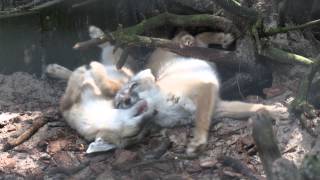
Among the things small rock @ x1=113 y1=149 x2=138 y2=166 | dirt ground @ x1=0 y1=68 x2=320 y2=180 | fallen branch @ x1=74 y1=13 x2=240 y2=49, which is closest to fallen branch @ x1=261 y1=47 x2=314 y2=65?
dirt ground @ x1=0 y1=68 x2=320 y2=180

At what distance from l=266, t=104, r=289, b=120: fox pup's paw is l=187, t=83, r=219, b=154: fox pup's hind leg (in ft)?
1.12

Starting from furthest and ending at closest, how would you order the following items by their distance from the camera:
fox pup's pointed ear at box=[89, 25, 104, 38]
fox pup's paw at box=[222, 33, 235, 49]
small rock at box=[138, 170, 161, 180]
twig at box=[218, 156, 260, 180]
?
fox pup's pointed ear at box=[89, 25, 104, 38], fox pup's paw at box=[222, 33, 235, 49], small rock at box=[138, 170, 161, 180], twig at box=[218, 156, 260, 180]

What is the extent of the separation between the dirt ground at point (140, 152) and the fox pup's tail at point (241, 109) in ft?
0.17

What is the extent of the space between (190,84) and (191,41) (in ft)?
1.61

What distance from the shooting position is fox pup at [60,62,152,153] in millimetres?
3510

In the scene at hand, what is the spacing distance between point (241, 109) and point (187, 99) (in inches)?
13.1

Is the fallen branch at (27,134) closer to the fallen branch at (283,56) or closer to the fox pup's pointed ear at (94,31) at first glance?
the fox pup's pointed ear at (94,31)

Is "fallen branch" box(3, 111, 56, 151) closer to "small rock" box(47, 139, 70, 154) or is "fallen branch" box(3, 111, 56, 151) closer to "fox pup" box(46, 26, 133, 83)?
"small rock" box(47, 139, 70, 154)

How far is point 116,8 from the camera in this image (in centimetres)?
427

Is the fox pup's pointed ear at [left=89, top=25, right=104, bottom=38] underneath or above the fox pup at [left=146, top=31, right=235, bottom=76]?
above

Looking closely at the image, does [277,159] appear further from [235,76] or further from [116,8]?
[116,8]

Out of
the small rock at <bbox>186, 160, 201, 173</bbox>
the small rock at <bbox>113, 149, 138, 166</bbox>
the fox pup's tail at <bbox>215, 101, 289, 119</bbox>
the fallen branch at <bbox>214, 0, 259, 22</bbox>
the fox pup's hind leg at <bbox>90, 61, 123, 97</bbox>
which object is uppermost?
the fallen branch at <bbox>214, 0, 259, 22</bbox>

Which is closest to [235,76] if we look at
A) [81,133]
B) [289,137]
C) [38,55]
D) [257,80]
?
[257,80]

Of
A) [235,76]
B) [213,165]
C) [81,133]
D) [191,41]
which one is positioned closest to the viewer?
[213,165]
